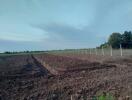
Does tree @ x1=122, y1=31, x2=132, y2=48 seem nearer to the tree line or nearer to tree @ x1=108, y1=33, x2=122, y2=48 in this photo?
the tree line

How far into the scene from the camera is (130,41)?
67.8 m

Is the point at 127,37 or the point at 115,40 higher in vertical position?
the point at 127,37

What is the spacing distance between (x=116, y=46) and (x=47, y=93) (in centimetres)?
6141

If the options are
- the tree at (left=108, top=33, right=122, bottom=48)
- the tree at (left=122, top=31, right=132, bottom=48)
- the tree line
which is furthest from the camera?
the tree at (left=108, top=33, right=122, bottom=48)

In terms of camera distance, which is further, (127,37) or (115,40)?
(115,40)

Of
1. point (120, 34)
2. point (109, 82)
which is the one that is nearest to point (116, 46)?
point (120, 34)

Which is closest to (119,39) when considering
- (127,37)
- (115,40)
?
(115,40)

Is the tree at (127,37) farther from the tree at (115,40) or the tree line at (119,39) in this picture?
the tree at (115,40)

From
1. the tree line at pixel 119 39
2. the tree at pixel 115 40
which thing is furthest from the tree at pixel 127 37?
the tree at pixel 115 40

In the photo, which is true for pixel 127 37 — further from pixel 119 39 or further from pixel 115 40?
pixel 115 40

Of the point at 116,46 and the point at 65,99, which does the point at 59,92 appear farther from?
the point at 116,46

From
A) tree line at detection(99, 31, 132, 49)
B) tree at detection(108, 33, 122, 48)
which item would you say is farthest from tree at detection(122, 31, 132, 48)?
tree at detection(108, 33, 122, 48)

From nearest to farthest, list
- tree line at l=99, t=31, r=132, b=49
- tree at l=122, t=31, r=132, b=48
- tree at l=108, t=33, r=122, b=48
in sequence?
tree at l=122, t=31, r=132, b=48, tree line at l=99, t=31, r=132, b=49, tree at l=108, t=33, r=122, b=48

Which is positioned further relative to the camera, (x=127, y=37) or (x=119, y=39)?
(x=119, y=39)
